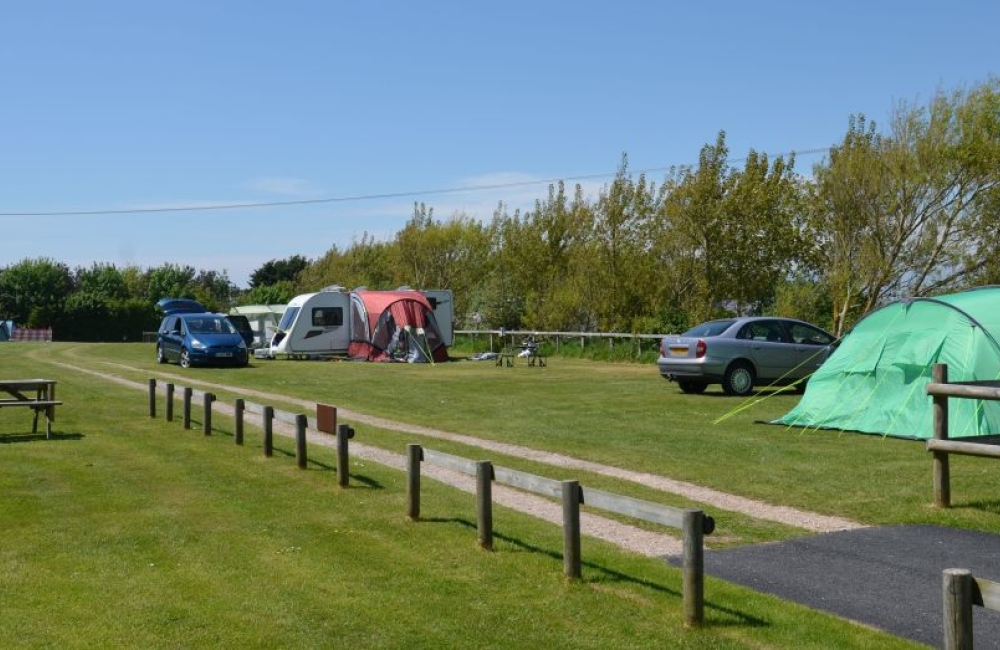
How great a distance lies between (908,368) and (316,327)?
26046 millimetres

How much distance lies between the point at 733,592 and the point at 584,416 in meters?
10.9

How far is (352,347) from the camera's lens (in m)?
38.3

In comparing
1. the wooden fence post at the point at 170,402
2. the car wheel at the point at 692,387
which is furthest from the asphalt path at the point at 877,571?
the car wheel at the point at 692,387

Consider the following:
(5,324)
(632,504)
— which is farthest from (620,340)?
(5,324)

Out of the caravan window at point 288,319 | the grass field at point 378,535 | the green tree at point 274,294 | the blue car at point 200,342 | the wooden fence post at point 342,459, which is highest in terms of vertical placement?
the green tree at point 274,294

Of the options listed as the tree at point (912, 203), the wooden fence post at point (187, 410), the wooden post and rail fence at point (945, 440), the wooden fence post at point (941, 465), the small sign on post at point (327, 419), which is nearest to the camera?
the wooden post and rail fence at point (945, 440)

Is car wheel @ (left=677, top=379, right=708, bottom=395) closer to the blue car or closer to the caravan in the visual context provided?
the blue car

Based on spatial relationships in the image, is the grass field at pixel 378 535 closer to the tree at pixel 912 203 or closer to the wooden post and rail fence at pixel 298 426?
the wooden post and rail fence at pixel 298 426

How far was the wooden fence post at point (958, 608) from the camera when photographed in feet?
15.4

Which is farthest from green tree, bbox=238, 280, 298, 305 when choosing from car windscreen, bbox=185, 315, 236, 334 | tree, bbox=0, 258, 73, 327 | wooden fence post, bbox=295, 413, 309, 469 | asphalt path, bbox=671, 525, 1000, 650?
asphalt path, bbox=671, 525, 1000, 650

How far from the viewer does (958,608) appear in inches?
186

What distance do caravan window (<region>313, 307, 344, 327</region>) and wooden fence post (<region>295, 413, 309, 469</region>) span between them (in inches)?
1006

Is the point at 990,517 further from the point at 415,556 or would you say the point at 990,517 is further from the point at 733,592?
the point at 415,556

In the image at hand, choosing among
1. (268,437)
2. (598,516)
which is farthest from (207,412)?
(598,516)
